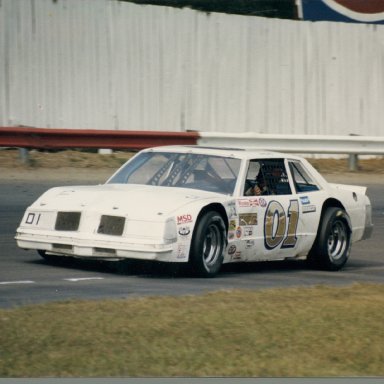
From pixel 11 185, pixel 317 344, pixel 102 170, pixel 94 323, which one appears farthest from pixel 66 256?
pixel 102 170

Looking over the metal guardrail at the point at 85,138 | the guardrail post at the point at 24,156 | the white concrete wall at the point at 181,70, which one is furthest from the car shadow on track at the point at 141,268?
the white concrete wall at the point at 181,70

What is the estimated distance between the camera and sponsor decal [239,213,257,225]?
1239 centimetres

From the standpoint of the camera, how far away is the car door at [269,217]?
12469 mm

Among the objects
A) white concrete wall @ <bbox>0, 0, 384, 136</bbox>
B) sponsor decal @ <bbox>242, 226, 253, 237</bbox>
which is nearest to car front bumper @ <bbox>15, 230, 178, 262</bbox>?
sponsor decal @ <bbox>242, 226, 253, 237</bbox>

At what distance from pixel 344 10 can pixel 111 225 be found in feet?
42.2

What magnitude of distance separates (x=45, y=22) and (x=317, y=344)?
13985 mm

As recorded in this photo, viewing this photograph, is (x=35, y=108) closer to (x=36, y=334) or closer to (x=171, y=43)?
(x=171, y=43)

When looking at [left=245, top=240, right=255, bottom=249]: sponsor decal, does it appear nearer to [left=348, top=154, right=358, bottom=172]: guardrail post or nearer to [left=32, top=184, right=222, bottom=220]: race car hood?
[left=32, top=184, right=222, bottom=220]: race car hood

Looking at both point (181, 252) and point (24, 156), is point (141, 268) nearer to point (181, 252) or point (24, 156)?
point (181, 252)

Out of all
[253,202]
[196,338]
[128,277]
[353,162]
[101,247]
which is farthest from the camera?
[353,162]

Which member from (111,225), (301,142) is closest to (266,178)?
(111,225)

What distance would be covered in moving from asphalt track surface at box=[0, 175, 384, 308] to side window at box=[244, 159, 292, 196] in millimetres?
860

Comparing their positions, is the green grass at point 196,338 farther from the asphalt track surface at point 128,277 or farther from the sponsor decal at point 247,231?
the sponsor decal at point 247,231

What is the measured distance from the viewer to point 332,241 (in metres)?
13.7
